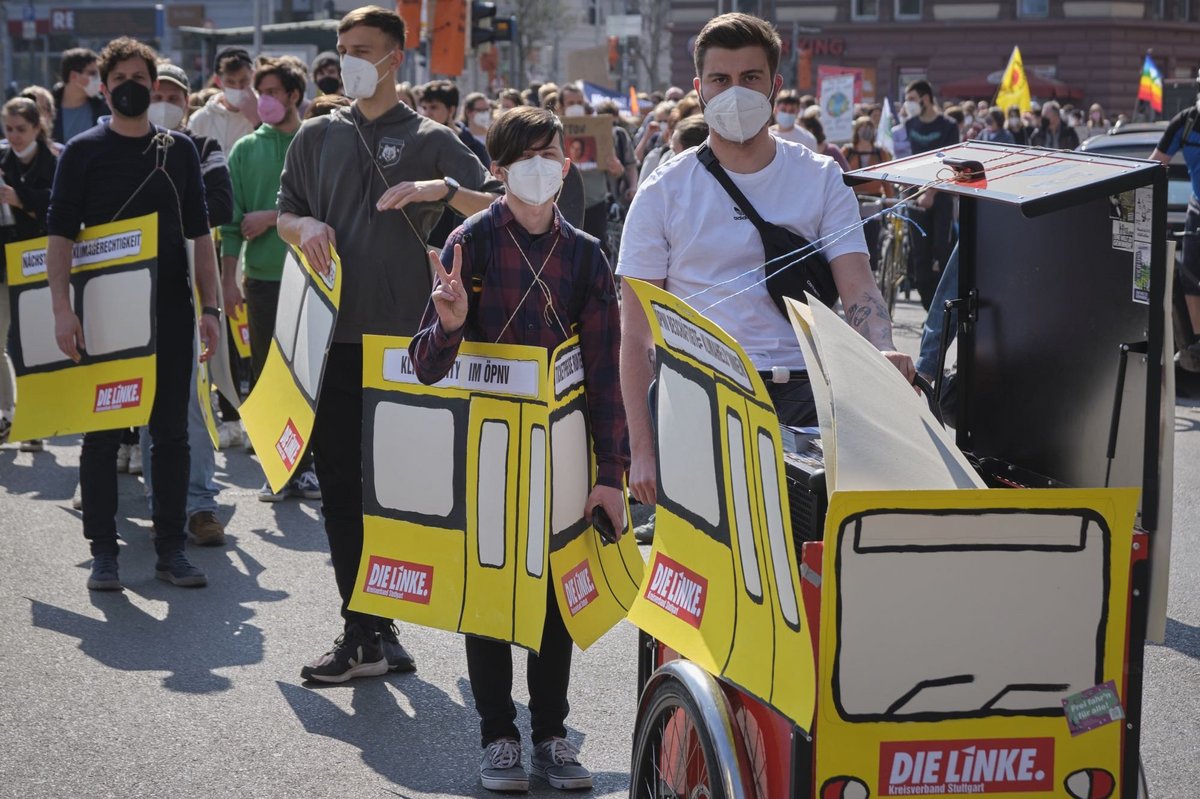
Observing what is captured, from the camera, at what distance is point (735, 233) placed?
387 centimetres

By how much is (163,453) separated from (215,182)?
1.38m

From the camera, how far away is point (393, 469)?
14.9ft

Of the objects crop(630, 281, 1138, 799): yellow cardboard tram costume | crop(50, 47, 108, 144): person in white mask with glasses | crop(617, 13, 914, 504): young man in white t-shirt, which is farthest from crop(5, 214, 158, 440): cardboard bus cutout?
crop(50, 47, 108, 144): person in white mask with glasses

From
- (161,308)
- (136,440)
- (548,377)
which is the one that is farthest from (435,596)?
(136,440)

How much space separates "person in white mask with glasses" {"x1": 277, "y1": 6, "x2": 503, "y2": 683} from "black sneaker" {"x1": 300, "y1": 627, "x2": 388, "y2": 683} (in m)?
0.27

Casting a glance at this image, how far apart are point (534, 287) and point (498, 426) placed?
0.38m

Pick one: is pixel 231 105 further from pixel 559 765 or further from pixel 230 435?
pixel 559 765

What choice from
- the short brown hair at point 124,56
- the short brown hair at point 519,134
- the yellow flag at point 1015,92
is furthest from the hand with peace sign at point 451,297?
the yellow flag at point 1015,92

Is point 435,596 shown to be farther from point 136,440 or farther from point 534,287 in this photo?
point 136,440

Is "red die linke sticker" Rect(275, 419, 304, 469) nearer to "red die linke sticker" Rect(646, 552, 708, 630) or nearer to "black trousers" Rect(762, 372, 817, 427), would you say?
"black trousers" Rect(762, 372, 817, 427)

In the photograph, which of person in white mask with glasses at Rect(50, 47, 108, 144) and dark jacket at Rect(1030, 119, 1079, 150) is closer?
person in white mask with glasses at Rect(50, 47, 108, 144)

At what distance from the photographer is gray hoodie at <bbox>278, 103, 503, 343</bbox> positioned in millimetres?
5152

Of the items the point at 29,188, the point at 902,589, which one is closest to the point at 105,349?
the point at 29,188

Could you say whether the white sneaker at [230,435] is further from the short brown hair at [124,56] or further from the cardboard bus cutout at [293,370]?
the cardboard bus cutout at [293,370]
